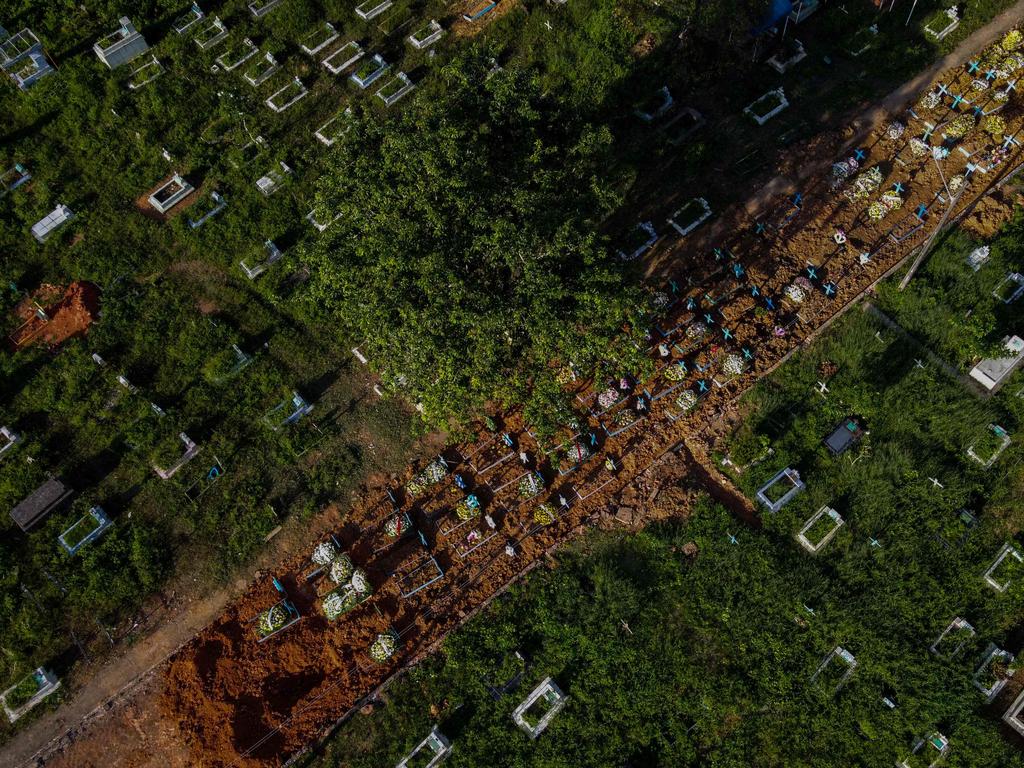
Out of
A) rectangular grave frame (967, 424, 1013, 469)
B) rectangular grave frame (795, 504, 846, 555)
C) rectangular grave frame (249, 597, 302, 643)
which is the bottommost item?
rectangular grave frame (967, 424, 1013, 469)

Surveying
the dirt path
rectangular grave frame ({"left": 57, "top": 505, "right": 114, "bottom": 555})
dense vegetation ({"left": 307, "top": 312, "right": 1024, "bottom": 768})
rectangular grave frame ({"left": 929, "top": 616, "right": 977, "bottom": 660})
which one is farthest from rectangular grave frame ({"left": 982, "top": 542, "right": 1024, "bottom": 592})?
rectangular grave frame ({"left": 57, "top": 505, "right": 114, "bottom": 555})

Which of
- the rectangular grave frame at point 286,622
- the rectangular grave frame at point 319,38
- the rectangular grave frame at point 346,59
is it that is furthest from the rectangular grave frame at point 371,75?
the rectangular grave frame at point 286,622

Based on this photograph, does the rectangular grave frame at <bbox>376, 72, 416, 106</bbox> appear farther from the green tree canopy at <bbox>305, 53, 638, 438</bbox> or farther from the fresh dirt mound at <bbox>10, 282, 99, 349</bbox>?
the fresh dirt mound at <bbox>10, 282, 99, 349</bbox>

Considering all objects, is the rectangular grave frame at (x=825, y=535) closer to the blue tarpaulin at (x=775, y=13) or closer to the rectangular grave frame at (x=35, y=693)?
the blue tarpaulin at (x=775, y=13)

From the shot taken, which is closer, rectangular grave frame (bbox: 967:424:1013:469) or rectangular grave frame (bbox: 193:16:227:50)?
rectangular grave frame (bbox: 967:424:1013:469)

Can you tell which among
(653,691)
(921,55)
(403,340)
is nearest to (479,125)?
(403,340)

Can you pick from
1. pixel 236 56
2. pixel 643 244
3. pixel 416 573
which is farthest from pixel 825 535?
pixel 236 56
